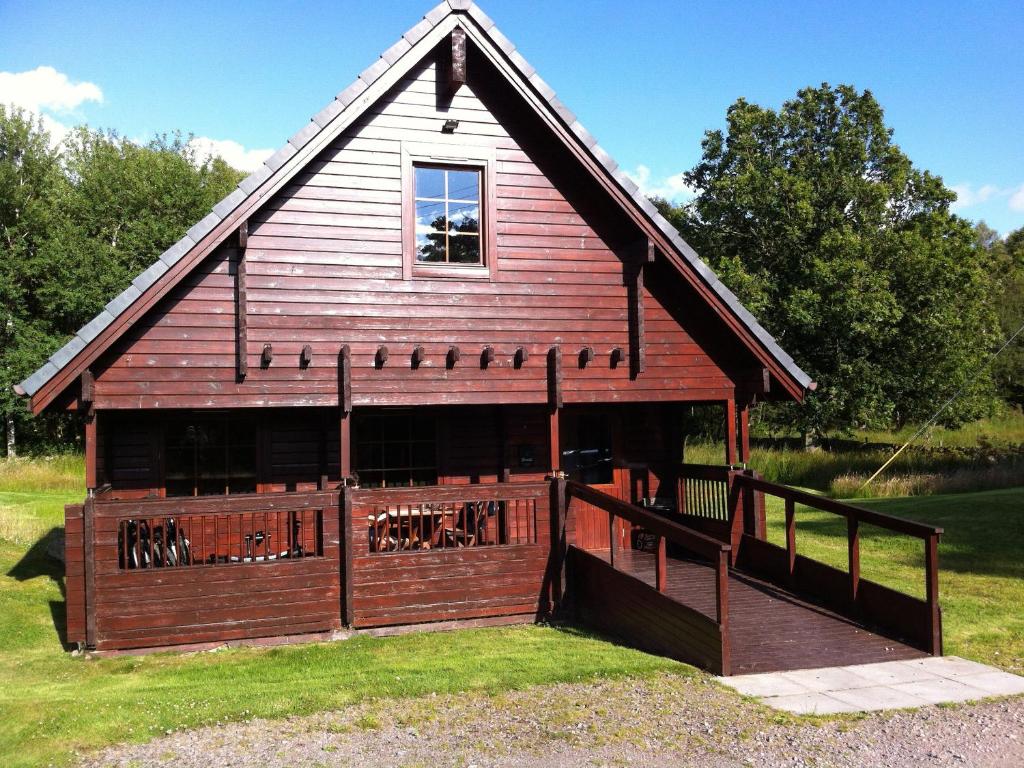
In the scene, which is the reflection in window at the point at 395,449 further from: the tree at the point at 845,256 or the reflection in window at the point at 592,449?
the tree at the point at 845,256

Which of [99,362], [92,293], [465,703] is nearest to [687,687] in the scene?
[465,703]

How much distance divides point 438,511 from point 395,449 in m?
1.79

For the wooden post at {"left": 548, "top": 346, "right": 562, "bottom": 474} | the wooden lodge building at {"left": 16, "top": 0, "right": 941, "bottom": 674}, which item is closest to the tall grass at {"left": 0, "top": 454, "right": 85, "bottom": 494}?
the wooden lodge building at {"left": 16, "top": 0, "right": 941, "bottom": 674}

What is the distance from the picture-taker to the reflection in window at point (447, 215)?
10.4 m

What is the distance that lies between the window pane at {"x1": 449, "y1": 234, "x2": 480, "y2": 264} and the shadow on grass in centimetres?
619

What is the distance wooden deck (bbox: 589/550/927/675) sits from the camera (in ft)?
25.7

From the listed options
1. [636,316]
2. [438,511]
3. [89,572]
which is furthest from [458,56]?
[89,572]

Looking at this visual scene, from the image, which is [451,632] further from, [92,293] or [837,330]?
[92,293]

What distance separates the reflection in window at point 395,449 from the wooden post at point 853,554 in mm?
5624

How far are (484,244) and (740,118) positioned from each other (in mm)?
27310

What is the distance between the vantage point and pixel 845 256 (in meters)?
30.5

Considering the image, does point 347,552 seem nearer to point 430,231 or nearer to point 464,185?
point 430,231

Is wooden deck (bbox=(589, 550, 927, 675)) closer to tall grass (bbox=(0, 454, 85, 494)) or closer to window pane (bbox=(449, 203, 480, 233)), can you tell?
window pane (bbox=(449, 203, 480, 233))

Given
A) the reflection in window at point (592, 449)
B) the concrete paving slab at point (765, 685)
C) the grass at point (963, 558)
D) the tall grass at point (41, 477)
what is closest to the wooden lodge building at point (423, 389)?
the concrete paving slab at point (765, 685)
